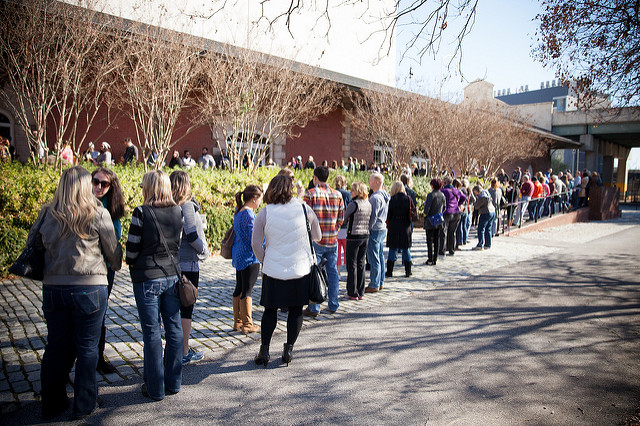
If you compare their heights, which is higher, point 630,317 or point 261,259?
point 261,259

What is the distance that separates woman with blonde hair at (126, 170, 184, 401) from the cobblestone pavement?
0.63 m

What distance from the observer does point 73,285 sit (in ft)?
10.4

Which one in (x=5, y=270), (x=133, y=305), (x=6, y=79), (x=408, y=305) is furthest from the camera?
(x=6, y=79)

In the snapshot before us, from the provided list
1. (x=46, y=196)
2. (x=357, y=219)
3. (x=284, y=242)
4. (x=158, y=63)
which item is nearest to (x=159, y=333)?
(x=284, y=242)

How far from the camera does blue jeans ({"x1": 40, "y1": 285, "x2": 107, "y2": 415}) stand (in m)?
3.17

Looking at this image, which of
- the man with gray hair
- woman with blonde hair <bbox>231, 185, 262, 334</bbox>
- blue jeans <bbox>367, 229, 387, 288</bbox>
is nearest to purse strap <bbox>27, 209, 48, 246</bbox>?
woman with blonde hair <bbox>231, 185, 262, 334</bbox>

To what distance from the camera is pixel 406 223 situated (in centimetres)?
784

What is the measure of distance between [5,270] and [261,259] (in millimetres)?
5262

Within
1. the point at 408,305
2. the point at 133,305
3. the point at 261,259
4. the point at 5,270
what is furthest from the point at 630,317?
the point at 5,270

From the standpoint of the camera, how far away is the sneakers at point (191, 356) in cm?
430

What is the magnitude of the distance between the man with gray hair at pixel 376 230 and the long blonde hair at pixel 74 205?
439 cm

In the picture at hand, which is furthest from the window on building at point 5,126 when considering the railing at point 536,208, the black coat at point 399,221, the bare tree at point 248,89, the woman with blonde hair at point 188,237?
the railing at point 536,208

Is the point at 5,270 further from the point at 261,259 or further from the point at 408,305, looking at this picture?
the point at 408,305

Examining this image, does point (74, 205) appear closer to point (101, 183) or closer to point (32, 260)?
point (32, 260)
